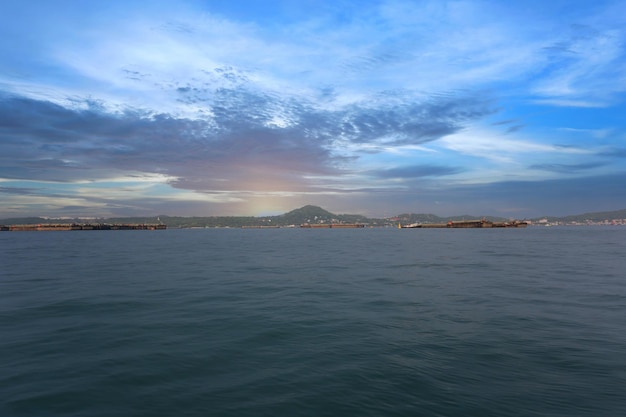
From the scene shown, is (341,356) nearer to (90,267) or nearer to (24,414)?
(24,414)

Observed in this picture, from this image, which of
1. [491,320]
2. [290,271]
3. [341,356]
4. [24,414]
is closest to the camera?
[24,414]

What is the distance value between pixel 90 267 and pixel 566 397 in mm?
43731

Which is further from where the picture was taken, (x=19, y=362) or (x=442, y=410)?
(x=19, y=362)

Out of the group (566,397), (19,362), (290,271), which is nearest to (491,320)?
(566,397)

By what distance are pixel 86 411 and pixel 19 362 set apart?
542cm

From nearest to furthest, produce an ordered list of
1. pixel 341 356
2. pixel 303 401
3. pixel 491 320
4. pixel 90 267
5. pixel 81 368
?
1. pixel 303 401
2. pixel 81 368
3. pixel 341 356
4. pixel 491 320
5. pixel 90 267

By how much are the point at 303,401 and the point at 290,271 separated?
91.2 ft

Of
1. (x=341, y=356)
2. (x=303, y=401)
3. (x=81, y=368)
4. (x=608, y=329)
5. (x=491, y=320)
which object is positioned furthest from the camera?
(x=491, y=320)

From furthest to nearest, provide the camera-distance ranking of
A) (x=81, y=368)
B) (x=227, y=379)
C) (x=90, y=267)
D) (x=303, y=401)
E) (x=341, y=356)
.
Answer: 1. (x=90, y=267)
2. (x=341, y=356)
3. (x=81, y=368)
4. (x=227, y=379)
5. (x=303, y=401)

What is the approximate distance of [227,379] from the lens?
11422 millimetres

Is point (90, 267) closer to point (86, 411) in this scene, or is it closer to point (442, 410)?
point (86, 411)

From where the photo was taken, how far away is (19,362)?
12.8m

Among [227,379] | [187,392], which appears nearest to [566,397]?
[227,379]

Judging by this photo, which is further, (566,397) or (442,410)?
(566,397)
